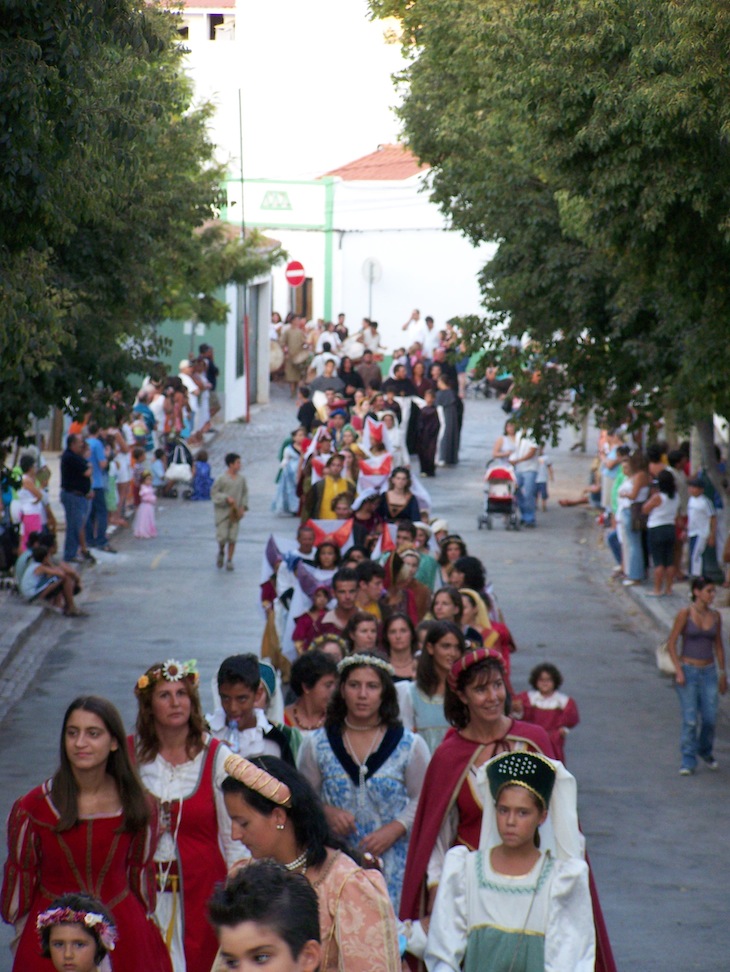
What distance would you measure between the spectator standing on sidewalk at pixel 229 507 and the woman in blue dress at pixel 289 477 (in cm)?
401

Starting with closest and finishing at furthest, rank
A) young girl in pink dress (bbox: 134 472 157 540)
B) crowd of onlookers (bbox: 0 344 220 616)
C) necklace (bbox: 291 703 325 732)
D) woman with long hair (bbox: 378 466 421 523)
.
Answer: necklace (bbox: 291 703 325 732), woman with long hair (bbox: 378 466 421 523), crowd of onlookers (bbox: 0 344 220 616), young girl in pink dress (bbox: 134 472 157 540)

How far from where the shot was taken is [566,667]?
16.7 m

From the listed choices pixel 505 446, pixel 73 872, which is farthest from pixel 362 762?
pixel 505 446

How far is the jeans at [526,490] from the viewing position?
2647cm

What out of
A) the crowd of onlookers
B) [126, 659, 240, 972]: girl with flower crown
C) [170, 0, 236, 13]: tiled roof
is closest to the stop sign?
[170, 0, 236, 13]: tiled roof

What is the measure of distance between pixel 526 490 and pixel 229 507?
6.44 m

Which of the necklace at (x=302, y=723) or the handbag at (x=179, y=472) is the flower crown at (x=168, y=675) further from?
the handbag at (x=179, y=472)

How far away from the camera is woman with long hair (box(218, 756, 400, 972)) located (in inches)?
161

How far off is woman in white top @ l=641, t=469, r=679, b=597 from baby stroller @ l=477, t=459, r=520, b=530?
17.6 feet

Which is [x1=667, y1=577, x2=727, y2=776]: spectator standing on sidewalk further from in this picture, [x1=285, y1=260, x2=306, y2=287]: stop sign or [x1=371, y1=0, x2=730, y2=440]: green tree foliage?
[x1=285, y1=260, x2=306, y2=287]: stop sign

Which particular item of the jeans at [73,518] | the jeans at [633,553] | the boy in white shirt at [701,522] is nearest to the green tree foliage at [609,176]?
the boy in white shirt at [701,522]

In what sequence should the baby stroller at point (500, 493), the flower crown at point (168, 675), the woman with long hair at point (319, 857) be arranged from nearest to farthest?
the woman with long hair at point (319, 857)
the flower crown at point (168, 675)
the baby stroller at point (500, 493)

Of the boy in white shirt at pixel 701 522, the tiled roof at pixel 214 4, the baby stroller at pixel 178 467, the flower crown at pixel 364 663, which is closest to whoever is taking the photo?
the flower crown at pixel 364 663

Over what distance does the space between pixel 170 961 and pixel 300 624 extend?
6394 millimetres
